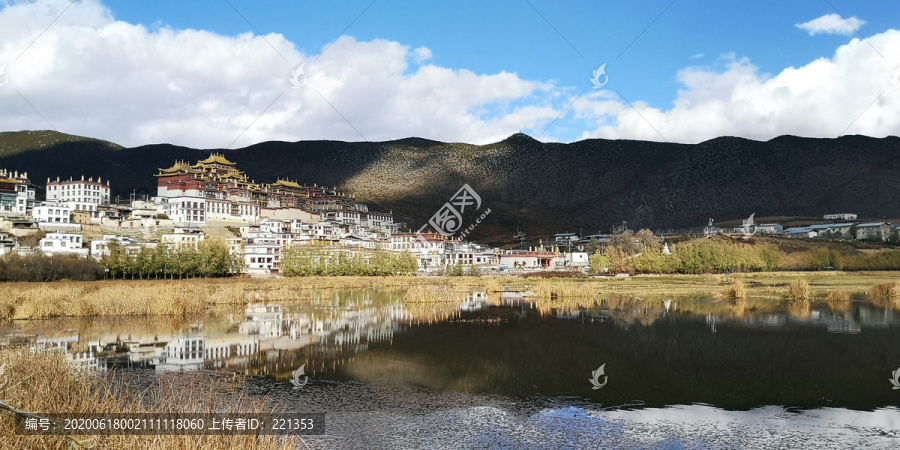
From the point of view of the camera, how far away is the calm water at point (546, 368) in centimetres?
1361

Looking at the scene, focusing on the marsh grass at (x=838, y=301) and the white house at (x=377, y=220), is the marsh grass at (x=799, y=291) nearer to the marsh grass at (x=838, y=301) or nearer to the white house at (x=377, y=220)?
the marsh grass at (x=838, y=301)

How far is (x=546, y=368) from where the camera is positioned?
20328 mm

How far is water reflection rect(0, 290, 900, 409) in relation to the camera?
17.8m

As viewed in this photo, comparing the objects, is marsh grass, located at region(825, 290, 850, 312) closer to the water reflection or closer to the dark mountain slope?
the water reflection

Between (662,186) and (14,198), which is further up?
(662,186)

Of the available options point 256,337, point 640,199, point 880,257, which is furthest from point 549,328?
point 640,199

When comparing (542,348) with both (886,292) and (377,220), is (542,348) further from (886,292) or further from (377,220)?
(377,220)

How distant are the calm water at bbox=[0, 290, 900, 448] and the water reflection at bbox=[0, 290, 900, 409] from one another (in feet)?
0.27

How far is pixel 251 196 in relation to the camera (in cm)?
13075

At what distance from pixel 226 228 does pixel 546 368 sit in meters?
96.6

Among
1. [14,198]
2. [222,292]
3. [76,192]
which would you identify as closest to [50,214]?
[14,198]

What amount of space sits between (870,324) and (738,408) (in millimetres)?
17946

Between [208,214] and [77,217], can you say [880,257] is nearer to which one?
[208,214]

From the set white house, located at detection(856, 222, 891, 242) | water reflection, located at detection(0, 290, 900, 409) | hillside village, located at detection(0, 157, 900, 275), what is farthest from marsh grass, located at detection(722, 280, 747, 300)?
white house, located at detection(856, 222, 891, 242)
